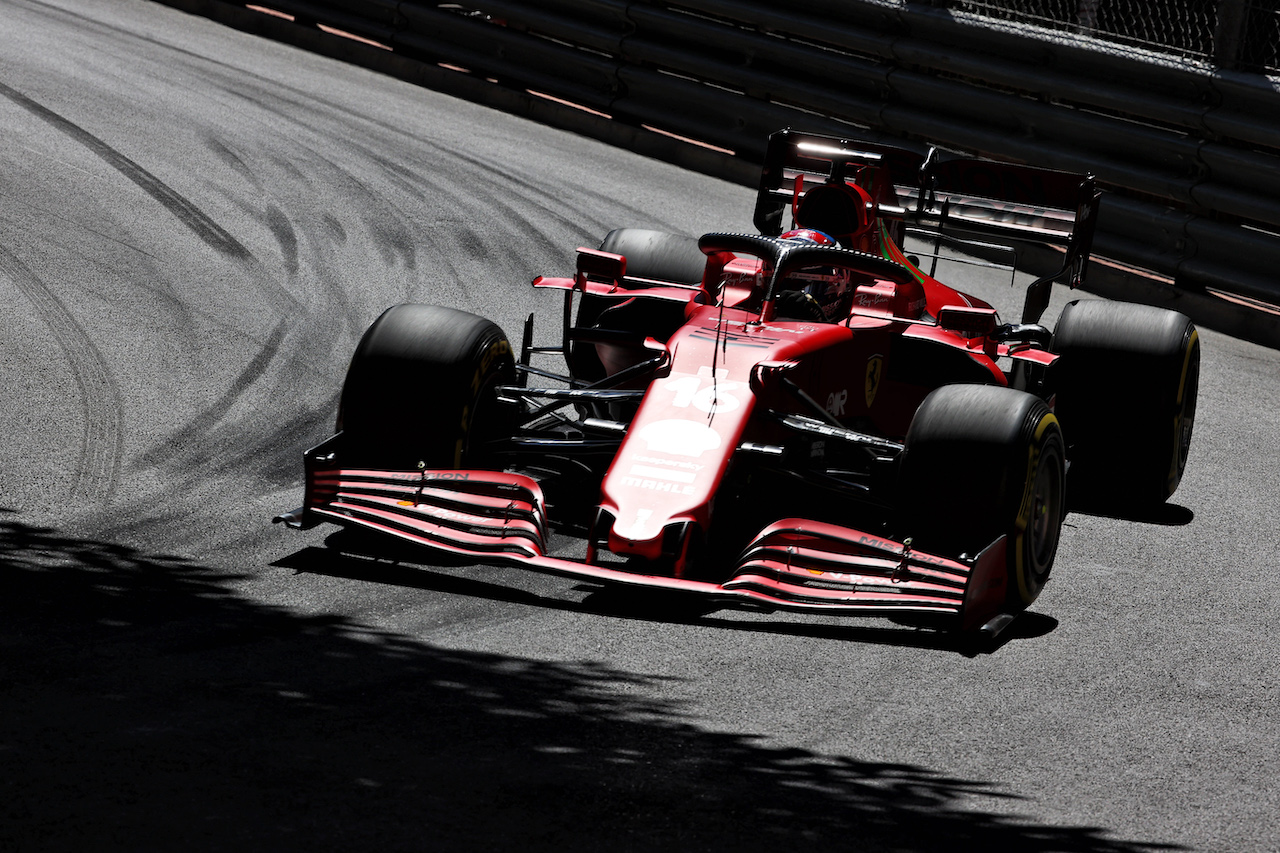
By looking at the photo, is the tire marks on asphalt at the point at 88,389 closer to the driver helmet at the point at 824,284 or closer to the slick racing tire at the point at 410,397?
the slick racing tire at the point at 410,397

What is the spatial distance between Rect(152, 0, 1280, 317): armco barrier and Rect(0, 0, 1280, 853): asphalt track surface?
259cm

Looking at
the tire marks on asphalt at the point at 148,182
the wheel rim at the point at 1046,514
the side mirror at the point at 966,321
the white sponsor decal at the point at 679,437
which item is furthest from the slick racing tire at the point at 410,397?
the tire marks on asphalt at the point at 148,182

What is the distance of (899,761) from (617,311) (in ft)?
14.0

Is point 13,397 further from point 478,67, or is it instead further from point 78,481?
point 478,67

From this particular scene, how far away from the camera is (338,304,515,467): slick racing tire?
6516mm

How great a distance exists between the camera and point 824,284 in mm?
7695

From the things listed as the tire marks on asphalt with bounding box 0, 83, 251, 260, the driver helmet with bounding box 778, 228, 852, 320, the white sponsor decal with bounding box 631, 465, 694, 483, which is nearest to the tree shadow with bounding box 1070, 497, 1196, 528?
the driver helmet with bounding box 778, 228, 852, 320

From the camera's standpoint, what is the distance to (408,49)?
55.9ft

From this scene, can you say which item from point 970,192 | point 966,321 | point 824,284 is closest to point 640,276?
point 824,284

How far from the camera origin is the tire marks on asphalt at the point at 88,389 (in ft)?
22.3

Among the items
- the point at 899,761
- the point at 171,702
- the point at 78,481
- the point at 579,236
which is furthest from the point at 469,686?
the point at 579,236

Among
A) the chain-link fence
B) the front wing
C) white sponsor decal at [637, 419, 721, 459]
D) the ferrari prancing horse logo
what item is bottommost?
the front wing

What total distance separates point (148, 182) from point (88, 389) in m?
4.19

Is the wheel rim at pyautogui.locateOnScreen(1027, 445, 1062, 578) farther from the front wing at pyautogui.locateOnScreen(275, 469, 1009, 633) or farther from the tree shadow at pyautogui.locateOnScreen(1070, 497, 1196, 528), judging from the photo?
the tree shadow at pyautogui.locateOnScreen(1070, 497, 1196, 528)
